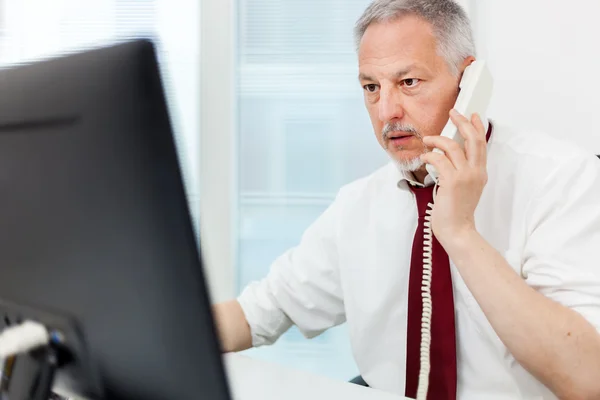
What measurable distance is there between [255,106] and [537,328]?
1.30m

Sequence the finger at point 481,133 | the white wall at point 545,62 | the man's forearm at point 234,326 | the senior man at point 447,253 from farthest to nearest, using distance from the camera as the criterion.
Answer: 1. the white wall at point 545,62
2. the man's forearm at point 234,326
3. the finger at point 481,133
4. the senior man at point 447,253

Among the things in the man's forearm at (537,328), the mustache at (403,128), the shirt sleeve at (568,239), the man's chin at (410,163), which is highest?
the mustache at (403,128)

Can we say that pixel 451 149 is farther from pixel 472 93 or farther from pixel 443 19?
pixel 443 19

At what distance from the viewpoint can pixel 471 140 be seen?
1.04 m

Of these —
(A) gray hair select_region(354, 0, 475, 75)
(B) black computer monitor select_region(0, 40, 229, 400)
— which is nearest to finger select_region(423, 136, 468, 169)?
(A) gray hair select_region(354, 0, 475, 75)

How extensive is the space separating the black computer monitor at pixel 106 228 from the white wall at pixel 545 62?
145cm

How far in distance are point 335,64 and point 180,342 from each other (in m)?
1.62

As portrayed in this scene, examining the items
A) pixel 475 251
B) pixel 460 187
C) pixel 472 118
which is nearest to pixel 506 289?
pixel 475 251

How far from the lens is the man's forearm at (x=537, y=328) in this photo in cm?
90

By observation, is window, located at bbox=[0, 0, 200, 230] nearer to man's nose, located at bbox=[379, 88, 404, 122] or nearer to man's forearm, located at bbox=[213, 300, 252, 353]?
man's forearm, located at bbox=[213, 300, 252, 353]

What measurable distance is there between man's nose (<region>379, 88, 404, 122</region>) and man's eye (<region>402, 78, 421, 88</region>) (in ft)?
0.09

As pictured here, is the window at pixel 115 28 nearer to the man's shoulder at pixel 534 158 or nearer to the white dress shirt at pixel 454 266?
the white dress shirt at pixel 454 266

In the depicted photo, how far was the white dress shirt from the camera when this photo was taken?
39.5 inches

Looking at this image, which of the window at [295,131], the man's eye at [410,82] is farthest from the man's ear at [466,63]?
the window at [295,131]
